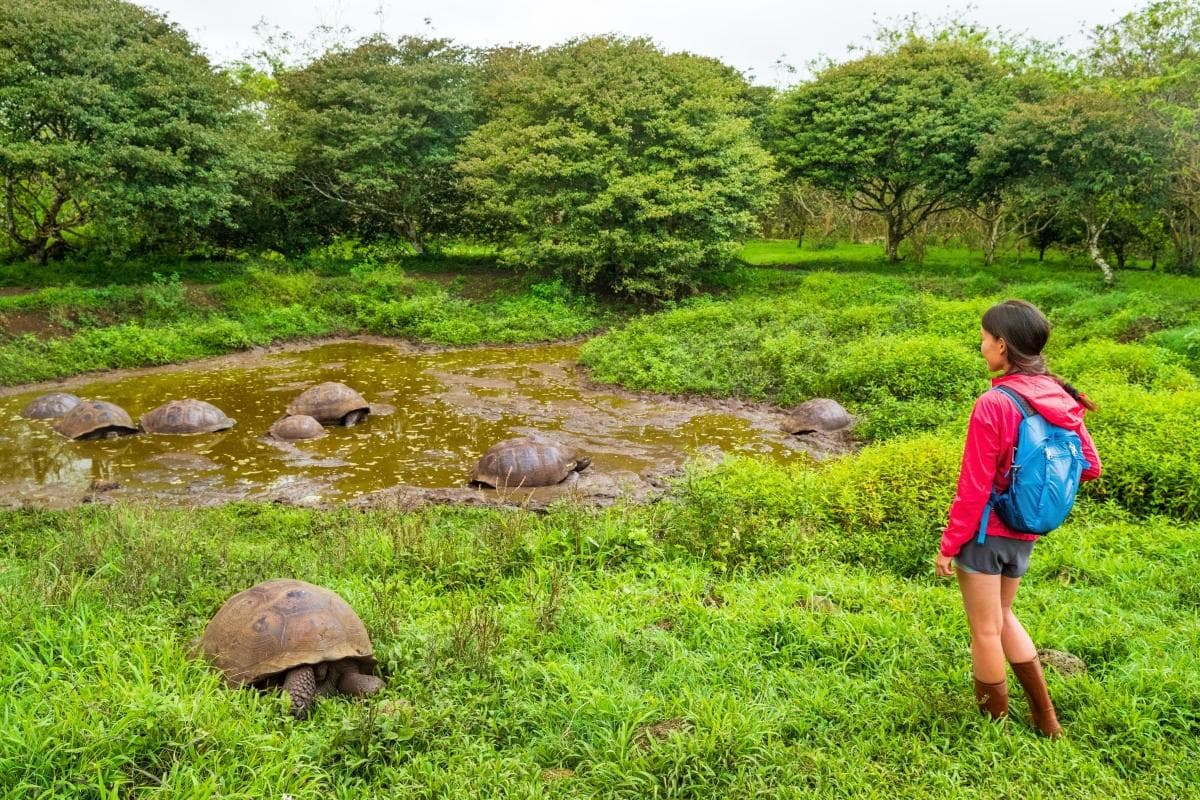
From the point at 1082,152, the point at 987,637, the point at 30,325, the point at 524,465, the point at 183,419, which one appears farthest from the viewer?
the point at 1082,152

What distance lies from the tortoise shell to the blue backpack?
3114 millimetres

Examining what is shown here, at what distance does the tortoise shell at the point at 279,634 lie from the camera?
12.3ft

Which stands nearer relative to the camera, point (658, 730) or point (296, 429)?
point (658, 730)

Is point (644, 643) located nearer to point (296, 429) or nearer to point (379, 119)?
point (296, 429)

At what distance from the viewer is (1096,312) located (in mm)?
13328

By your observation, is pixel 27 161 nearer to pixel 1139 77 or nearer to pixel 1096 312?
pixel 1096 312

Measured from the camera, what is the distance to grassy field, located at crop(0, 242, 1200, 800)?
3166 mm

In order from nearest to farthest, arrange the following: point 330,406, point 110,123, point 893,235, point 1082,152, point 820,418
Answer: point 820,418, point 330,406, point 110,123, point 1082,152, point 893,235

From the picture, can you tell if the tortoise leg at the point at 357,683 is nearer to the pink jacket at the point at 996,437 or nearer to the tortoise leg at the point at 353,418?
the pink jacket at the point at 996,437

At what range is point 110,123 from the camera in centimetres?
1441

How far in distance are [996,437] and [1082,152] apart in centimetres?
1638

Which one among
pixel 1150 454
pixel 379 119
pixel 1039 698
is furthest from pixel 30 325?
pixel 1150 454

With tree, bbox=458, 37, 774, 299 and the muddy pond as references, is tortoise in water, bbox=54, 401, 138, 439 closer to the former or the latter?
the muddy pond

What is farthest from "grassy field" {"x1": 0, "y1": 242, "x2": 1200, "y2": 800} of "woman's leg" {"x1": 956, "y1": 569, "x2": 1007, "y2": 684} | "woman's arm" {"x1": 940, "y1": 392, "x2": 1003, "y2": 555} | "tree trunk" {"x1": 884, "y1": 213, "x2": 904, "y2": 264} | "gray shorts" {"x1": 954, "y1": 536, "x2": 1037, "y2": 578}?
"tree trunk" {"x1": 884, "y1": 213, "x2": 904, "y2": 264}
